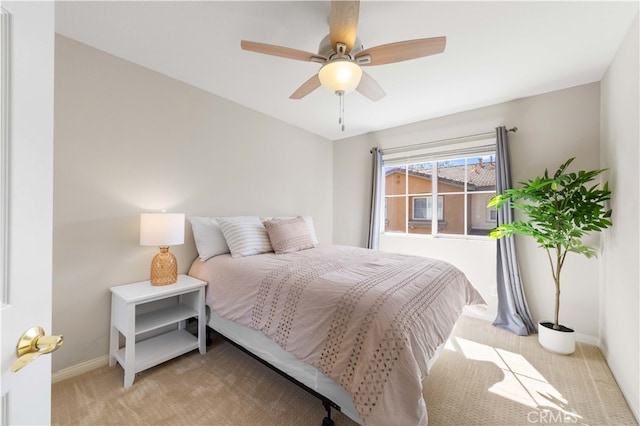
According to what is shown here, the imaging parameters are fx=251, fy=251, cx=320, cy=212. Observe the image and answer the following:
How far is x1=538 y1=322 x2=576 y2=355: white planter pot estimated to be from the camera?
7.09 feet

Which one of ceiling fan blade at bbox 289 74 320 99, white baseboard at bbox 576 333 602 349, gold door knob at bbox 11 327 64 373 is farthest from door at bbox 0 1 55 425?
white baseboard at bbox 576 333 602 349

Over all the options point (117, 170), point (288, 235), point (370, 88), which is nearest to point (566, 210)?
point (370, 88)

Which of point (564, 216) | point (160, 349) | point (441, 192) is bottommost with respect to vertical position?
point (160, 349)

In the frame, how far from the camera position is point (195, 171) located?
2578mm

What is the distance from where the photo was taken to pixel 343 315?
52.5 inches

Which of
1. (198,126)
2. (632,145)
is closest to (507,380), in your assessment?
(632,145)

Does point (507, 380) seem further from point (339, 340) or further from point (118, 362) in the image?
point (118, 362)

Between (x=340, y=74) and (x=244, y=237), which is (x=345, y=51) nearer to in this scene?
(x=340, y=74)

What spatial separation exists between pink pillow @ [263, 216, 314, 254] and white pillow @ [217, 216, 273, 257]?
8cm

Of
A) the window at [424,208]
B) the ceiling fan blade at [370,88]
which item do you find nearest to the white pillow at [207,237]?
the ceiling fan blade at [370,88]

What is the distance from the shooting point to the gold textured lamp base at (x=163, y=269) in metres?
2.06

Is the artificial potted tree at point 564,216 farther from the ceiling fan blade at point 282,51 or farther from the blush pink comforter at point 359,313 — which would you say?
the ceiling fan blade at point 282,51

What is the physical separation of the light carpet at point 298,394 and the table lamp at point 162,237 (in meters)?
0.70

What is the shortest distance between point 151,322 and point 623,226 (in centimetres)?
361
